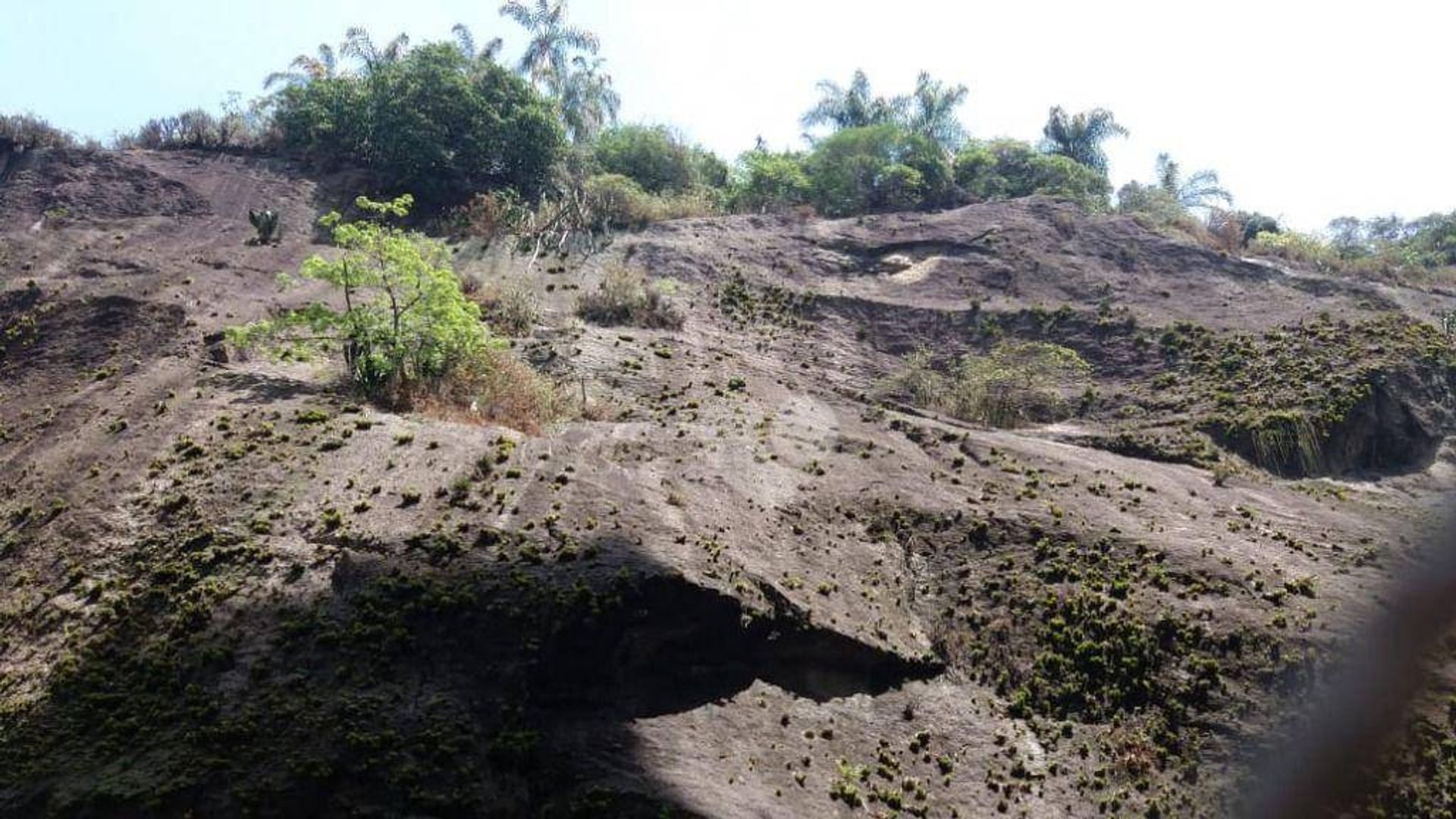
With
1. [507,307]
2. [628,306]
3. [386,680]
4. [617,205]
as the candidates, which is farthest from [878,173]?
[386,680]

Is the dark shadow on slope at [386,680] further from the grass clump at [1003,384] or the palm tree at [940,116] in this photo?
the palm tree at [940,116]

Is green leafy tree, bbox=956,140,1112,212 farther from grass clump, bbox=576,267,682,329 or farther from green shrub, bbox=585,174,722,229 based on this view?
grass clump, bbox=576,267,682,329

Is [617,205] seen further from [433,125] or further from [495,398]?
[495,398]

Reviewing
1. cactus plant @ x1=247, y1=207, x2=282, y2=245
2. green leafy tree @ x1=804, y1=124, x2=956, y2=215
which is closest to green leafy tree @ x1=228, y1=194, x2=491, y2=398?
cactus plant @ x1=247, y1=207, x2=282, y2=245

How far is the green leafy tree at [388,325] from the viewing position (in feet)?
57.2

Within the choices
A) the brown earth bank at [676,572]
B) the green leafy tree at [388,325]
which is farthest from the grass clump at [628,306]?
the green leafy tree at [388,325]

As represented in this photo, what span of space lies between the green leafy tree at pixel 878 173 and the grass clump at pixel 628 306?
10733 mm

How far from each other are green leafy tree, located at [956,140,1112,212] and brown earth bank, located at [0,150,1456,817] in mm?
13259

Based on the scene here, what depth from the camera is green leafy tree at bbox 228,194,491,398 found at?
1742 centimetres

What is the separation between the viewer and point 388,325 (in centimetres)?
1778

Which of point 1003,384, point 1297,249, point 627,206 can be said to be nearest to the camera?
point 1003,384

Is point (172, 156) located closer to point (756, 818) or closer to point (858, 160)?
point (858, 160)

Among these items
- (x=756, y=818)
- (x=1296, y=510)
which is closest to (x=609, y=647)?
(x=756, y=818)

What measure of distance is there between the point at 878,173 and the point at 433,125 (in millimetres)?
13295
